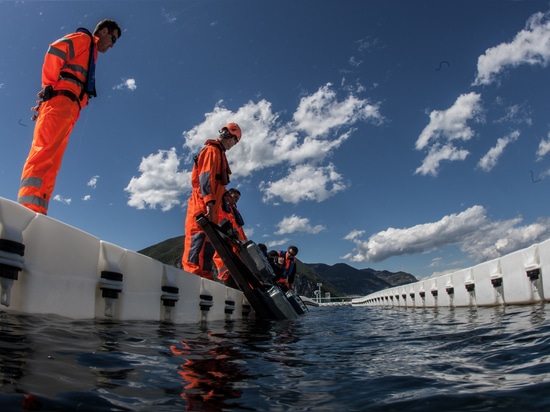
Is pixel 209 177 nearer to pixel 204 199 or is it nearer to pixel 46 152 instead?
pixel 204 199

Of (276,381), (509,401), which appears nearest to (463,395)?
(509,401)

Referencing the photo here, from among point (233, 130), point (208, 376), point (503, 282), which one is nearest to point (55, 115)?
point (233, 130)

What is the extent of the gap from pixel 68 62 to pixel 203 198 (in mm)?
2696

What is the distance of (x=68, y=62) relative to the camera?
491cm

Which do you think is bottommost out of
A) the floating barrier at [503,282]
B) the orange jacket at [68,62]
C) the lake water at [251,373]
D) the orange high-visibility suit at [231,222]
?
the lake water at [251,373]

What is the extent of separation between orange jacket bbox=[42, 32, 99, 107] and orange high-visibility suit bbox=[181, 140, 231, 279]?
2.08 meters

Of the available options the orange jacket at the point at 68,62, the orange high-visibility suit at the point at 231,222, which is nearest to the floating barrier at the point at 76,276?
the orange jacket at the point at 68,62

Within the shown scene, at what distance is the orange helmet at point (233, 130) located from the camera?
7136 mm

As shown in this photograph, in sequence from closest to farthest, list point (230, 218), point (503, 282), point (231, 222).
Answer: point (503, 282)
point (231, 222)
point (230, 218)

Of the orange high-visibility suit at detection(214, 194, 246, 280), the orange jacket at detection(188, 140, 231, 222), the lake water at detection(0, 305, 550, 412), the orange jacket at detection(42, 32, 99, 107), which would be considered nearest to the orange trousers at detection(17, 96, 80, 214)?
the orange jacket at detection(42, 32, 99, 107)

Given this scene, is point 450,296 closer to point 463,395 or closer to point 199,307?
point 199,307

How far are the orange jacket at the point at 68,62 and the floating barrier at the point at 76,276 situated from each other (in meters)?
2.50

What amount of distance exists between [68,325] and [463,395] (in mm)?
2692

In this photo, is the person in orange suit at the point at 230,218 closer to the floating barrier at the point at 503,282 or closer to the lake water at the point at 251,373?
the lake water at the point at 251,373
